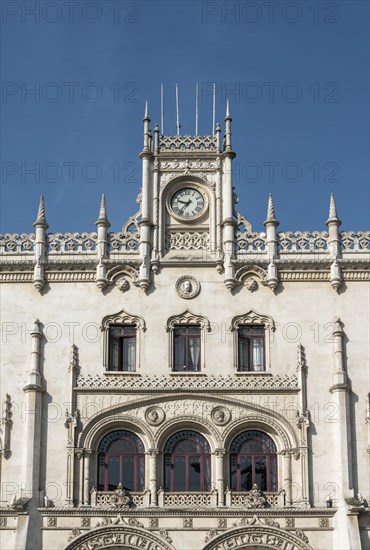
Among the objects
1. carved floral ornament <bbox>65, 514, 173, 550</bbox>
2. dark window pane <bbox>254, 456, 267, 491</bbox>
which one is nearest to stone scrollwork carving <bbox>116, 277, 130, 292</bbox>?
dark window pane <bbox>254, 456, 267, 491</bbox>

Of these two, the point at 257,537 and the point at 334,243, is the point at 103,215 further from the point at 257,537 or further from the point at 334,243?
the point at 257,537

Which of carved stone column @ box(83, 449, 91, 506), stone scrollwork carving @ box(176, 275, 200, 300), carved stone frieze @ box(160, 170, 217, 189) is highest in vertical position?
carved stone frieze @ box(160, 170, 217, 189)

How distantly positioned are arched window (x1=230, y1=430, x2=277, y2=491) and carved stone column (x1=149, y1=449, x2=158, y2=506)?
260cm

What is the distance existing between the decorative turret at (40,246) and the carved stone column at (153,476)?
7.22 meters

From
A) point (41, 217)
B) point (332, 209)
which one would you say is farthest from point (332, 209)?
point (41, 217)

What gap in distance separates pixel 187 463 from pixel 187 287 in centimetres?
625

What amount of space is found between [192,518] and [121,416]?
4245 mm

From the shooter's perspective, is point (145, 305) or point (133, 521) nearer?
point (133, 521)

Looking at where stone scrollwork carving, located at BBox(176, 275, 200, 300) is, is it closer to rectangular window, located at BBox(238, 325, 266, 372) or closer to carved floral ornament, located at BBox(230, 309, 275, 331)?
carved floral ornament, located at BBox(230, 309, 275, 331)

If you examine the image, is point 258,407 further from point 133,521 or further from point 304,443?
point 133,521

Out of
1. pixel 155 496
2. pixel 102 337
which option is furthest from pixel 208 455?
pixel 102 337

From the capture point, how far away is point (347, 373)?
133 feet

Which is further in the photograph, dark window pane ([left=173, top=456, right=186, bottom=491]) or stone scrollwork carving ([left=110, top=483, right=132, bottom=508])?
dark window pane ([left=173, top=456, right=186, bottom=491])

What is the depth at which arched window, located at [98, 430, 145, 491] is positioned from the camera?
39906 mm
